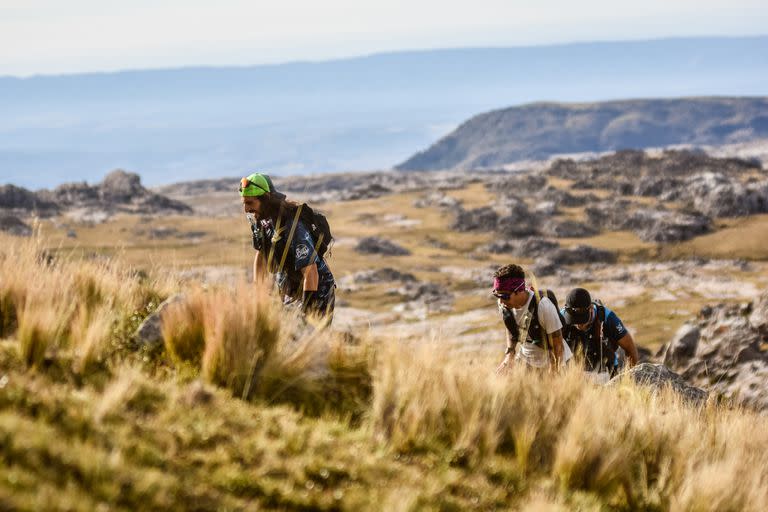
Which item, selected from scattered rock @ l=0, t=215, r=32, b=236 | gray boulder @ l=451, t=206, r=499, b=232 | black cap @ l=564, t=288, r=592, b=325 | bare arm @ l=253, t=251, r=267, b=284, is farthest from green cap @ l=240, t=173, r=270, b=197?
gray boulder @ l=451, t=206, r=499, b=232

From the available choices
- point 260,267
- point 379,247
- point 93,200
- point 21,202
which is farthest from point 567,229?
point 260,267

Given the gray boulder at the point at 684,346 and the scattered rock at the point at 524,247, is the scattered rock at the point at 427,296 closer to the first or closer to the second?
the scattered rock at the point at 524,247

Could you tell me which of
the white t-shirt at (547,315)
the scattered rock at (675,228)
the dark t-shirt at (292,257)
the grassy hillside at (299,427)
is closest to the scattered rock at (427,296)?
the scattered rock at (675,228)

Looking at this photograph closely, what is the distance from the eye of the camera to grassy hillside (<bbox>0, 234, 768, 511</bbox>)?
3604 mm

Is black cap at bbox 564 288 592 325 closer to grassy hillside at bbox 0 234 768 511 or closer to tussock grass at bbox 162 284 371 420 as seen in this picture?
grassy hillside at bbox 0 234 768 511

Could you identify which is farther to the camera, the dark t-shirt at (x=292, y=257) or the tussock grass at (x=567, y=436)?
the dark t-shirt at (x=292, y=257)

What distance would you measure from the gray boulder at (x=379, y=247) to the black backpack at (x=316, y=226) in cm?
6501

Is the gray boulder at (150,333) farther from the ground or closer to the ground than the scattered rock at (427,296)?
farther from the ground

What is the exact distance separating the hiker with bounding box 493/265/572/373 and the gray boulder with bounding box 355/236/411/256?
213 feet

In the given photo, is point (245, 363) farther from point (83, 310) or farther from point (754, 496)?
point (754, 496)

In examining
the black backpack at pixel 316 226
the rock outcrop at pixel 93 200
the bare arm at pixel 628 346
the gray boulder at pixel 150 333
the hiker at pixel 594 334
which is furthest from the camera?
A: the rock outcrop at pixel 93 200

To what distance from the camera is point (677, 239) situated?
72.1 metres

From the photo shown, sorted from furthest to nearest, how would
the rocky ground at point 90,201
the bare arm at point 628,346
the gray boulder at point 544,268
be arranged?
the rocky ground at point 90,201, the gray boulder at point 544,268, the bare arm at point 628,346

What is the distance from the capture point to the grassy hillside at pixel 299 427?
3604 mm
